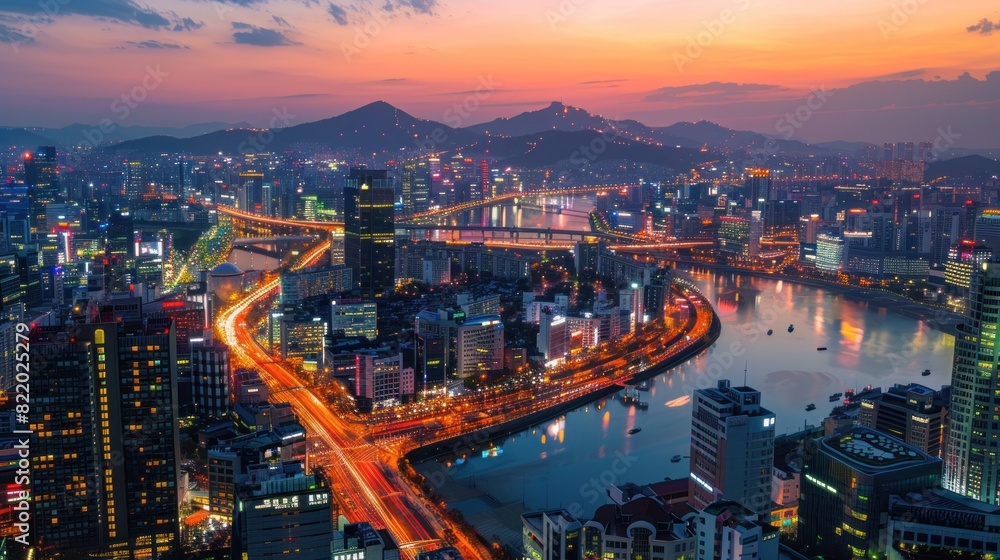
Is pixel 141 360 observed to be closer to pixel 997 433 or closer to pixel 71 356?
pixel 71 356

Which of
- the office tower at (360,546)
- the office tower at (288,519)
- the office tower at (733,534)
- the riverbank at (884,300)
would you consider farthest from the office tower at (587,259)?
the office tower at (288,519)

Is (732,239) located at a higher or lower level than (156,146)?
lower

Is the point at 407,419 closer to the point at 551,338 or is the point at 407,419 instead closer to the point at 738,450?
the point at 551,338

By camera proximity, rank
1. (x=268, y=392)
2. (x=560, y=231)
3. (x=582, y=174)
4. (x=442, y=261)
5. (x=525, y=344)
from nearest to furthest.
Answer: (x=268, y=392), (x=525, y=344), (x=442, y=261), (x=560, y=231), (x=582, y=174)

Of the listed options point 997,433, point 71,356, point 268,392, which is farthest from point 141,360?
point 997,433

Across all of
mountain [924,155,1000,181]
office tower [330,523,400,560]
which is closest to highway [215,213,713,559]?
office tower [330,523,400,560]

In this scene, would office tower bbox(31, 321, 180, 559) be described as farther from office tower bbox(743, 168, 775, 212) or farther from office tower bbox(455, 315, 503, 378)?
office tower bbox(743, 168, 775, 212)

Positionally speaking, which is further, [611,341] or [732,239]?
[732,239]

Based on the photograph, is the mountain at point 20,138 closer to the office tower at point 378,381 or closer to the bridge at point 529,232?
the bridge at point 529,232
